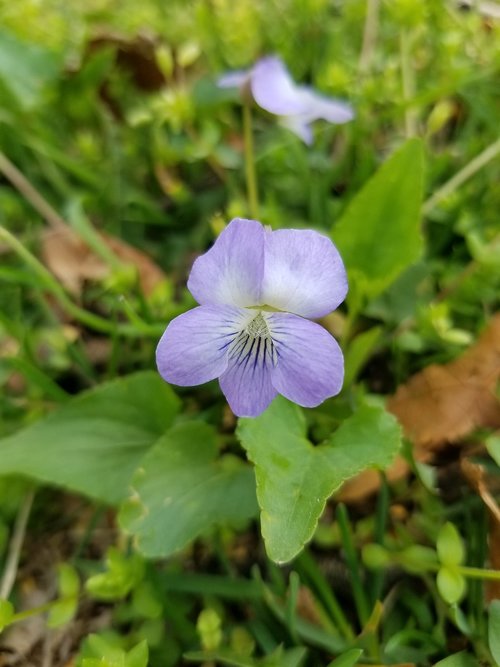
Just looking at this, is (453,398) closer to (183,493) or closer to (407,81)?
(183,493)

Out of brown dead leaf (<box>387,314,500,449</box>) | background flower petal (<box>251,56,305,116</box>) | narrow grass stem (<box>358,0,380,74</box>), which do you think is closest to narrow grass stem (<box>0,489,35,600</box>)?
brown dead leaf (<box>387,314,500,449</box>)

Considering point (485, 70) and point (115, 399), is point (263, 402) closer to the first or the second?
point (115, 399)

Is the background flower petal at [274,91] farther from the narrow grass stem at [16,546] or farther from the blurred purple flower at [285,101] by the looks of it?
the narrow grass stem at [16,546]

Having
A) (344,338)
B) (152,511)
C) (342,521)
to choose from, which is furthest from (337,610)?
(344,338)

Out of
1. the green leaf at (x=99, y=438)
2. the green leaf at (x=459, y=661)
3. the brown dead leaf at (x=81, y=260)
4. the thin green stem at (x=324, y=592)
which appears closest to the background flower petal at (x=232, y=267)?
the green leaf at (x=99, y=438)

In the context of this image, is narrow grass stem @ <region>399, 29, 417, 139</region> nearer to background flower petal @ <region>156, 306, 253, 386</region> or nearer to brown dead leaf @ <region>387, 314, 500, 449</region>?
brown dead leaf @ <region>387, 314, 500, 449</region>
